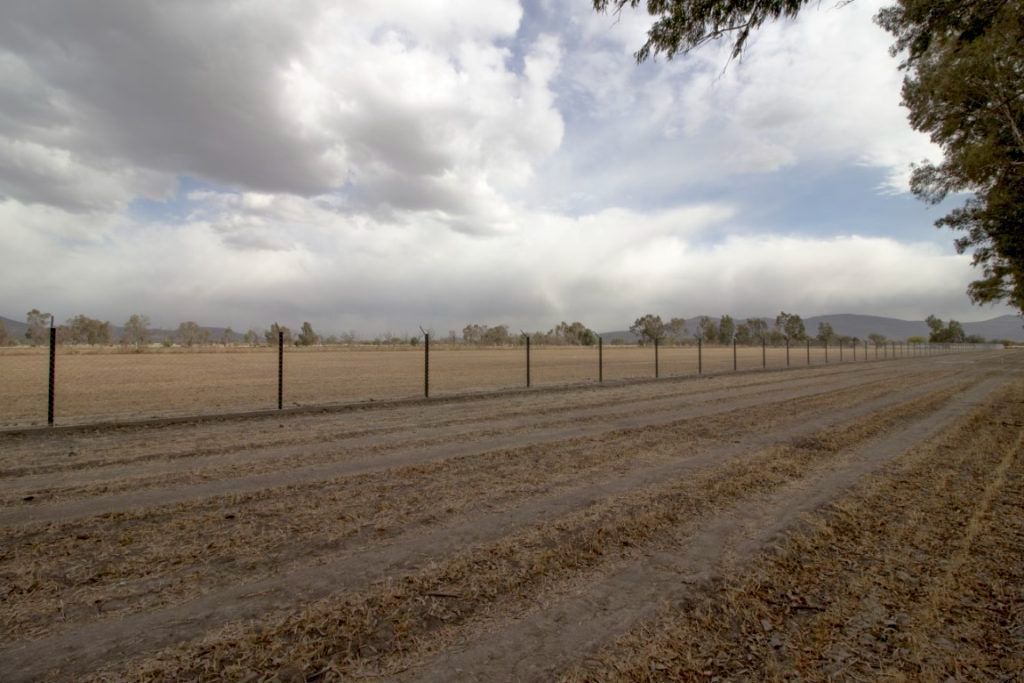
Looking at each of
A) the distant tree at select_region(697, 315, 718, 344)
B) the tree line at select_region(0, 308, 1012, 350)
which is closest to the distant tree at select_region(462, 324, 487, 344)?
the tree line at select_region(0, 308, 1012, 350)

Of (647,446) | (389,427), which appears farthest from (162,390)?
(647,446)

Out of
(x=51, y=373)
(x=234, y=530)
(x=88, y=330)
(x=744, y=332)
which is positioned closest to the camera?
(x=234, y=530)

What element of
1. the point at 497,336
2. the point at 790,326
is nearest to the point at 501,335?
the point at 497,336

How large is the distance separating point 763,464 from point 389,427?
607 centimetres

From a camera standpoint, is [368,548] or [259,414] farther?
[259,414]

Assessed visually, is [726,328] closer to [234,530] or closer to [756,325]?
[756,325]

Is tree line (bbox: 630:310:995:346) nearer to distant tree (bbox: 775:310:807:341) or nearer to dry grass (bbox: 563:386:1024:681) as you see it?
distant tree (bbox: 775:310:807:341)

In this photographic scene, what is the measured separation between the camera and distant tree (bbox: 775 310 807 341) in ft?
516

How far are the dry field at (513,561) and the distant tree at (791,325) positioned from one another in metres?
170

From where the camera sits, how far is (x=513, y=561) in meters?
3.39

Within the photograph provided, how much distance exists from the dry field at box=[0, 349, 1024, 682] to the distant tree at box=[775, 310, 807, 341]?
16960 cm

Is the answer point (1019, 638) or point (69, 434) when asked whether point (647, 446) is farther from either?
point (69, 434)

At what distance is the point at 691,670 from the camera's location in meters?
2.23

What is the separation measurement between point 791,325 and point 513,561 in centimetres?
18330
